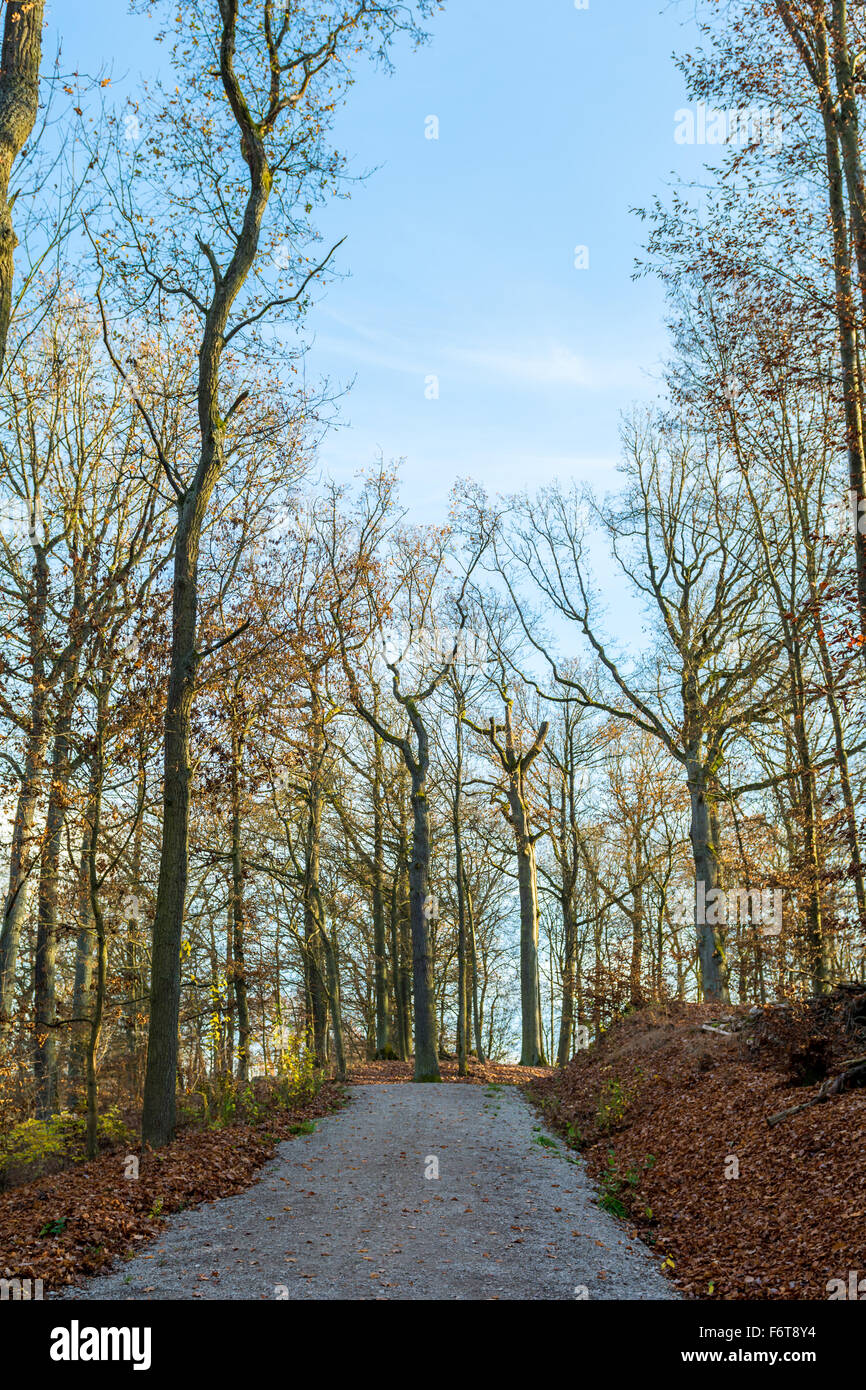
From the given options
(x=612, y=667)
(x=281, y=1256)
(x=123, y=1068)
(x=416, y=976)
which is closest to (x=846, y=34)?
(x=612, y=667)

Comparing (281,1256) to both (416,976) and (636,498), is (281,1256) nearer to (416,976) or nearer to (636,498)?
(416,976)

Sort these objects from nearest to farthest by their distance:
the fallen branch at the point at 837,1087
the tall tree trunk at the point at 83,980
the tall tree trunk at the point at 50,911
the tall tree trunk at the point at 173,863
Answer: the fallen branch at the point at 837,1087, the tall tree trunk at the point at 173,863, the tall tree trunk at the point at 50,911, the tall tree trunk at the point at 83,980

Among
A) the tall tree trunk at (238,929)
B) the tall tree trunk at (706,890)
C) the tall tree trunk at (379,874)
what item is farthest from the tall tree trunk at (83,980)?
the tall tree trunk at (706,890)

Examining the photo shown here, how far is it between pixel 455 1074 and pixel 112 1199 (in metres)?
13.1

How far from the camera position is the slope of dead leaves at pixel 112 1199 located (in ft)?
19.0

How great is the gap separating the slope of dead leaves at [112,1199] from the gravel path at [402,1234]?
0.19 metres

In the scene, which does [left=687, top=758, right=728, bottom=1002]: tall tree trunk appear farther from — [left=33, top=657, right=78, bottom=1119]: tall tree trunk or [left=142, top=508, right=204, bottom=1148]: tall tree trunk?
[left=33, top=657, right=78, bottom=1119]: tall tree trunk

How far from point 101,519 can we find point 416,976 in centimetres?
1109

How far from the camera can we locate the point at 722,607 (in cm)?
1886

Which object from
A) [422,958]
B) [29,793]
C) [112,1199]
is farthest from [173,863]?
[422,958]

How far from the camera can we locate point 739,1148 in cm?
791

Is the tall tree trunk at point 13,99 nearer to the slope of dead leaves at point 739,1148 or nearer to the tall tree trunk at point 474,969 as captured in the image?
the slope of dead leaves at point 739,1148

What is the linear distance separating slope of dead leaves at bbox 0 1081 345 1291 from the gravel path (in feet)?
0.63

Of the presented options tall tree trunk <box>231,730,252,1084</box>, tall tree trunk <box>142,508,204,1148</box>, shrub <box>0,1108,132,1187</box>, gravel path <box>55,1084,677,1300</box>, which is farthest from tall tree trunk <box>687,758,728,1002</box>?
shrub <box>0,1108,132,1187</box>
